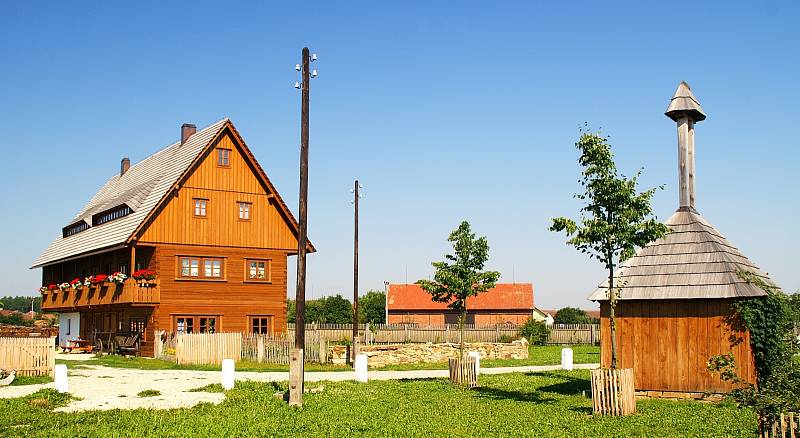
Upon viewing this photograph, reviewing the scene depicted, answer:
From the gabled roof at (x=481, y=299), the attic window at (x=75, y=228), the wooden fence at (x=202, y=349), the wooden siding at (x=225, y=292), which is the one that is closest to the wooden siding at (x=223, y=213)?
the wooden siding at (x=225, y=292)

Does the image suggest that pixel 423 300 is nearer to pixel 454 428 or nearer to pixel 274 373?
pixel 274 373

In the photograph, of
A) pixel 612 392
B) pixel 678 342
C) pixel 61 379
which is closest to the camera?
pixel 612 392

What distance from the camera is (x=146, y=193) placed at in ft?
146

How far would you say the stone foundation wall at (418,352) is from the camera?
120 ft

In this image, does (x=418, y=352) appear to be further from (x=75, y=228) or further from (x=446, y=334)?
(x=75, y=228)

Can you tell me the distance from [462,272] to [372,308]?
5553cm

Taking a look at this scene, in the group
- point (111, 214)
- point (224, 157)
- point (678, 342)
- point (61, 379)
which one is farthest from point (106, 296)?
point (678, 342)

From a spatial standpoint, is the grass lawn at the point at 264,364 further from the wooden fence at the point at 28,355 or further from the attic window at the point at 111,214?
the attic window at the point at 111,214

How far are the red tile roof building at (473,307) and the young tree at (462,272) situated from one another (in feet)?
162

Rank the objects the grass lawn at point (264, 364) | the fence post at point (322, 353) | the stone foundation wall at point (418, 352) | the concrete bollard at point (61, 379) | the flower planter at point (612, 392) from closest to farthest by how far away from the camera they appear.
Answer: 1. the flower planter at point (612, 392)
2. the concrete bollard at point (61, 379)
3. the grass lawn at point (264, 364)
4. the fence post at point (322, 353)
5. the stone foundation wall at point (418, 352)

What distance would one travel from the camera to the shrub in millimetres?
58531

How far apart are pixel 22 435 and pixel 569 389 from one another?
1497 centimetres

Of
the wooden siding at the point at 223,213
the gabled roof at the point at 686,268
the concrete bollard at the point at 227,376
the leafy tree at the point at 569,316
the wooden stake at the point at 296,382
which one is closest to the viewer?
the wooden stake at the point at 296,382

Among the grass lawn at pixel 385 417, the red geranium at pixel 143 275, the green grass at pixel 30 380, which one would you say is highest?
the red geranium at pixel 143 275
